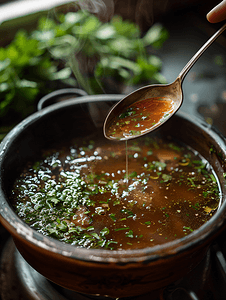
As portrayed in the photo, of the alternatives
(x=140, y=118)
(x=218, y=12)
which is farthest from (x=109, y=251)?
(x=218, y=12)

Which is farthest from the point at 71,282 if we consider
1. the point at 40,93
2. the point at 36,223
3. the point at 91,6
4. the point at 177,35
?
the point at 177,35

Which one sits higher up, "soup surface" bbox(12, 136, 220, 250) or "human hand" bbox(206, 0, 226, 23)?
"human hand" bbox(206, 0, 226, 23)

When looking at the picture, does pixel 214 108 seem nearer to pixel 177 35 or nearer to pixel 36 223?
pixel 177 35

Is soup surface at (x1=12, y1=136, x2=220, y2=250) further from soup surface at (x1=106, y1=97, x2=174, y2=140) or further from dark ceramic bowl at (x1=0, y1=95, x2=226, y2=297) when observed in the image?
soup surface at (x1=106, y1=97, x2=174, y2=140)

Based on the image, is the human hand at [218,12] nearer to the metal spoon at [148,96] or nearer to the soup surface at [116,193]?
the metal spoon at [148,96]

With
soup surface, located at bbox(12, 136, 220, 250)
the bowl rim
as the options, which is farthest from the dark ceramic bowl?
soup surface, located at bbox(12, 136, 220, 250)

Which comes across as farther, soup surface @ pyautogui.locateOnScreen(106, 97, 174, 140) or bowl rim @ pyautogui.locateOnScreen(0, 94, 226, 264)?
soup surface @ pyautogui.locateOnScreen(106, 97, 174, 140)
